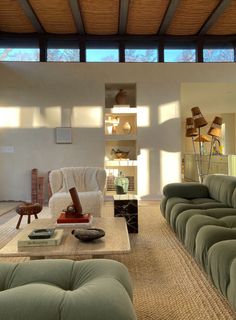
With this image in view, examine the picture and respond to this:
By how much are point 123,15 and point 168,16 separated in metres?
0.96

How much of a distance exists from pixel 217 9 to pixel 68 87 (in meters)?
3.47

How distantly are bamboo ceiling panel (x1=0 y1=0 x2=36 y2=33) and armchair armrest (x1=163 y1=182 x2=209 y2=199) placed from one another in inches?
190

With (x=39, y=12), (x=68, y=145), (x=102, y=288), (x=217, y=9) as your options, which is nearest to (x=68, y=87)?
(x=68, y=145)

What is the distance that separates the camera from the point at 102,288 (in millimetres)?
1197

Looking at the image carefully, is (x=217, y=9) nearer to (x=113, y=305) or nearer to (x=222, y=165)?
(x=222, y=165)

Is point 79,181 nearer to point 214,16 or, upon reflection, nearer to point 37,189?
point 37,189

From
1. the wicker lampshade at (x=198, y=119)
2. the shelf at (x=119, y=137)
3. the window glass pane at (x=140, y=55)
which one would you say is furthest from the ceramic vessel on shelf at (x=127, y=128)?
the window glass pane at (x=140, y=55)

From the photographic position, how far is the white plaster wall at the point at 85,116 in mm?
6277

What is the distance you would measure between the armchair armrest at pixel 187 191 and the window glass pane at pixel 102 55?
14.3 ft

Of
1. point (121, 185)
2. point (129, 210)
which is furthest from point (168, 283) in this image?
point (121, 185)

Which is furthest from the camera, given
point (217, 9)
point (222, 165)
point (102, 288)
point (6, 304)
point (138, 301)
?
point (222, 165)

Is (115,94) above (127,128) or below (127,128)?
above

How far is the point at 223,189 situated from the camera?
130 inches

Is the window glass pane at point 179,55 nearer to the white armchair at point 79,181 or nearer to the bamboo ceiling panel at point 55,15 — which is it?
the bamboo ceiling panel at point 55,15
